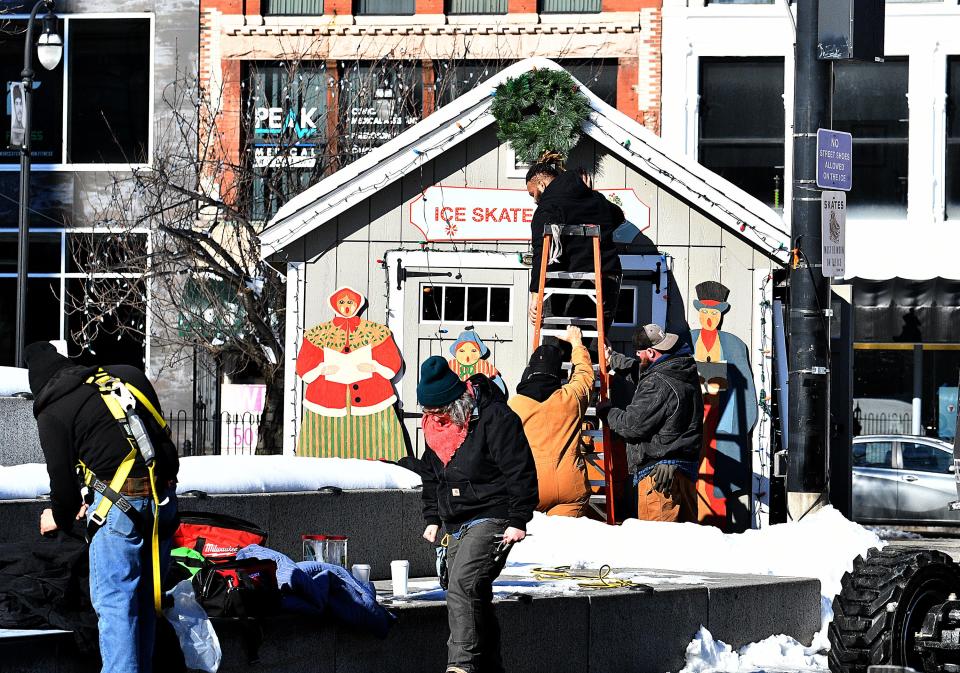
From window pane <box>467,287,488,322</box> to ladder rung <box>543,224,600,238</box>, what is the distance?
2.00m

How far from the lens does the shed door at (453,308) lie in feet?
54.1

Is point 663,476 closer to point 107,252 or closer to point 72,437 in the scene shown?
point 72,437

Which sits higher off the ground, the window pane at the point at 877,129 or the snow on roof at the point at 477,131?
the window pane at the point at 877,129

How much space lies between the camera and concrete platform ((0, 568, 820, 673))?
7.71 metres

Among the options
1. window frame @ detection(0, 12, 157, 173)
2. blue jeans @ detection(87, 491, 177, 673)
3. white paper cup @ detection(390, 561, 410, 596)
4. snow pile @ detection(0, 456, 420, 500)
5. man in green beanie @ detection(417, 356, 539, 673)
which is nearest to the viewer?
blue jeans @ detection(87, 491, 177, 673)

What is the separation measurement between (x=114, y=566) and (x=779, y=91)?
22309 mm

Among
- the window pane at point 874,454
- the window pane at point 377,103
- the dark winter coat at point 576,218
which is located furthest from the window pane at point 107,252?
the window pane at point 874,454

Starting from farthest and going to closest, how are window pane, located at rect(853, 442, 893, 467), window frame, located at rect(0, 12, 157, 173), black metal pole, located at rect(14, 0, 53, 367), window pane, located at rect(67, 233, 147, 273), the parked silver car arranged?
window frame, located at rect(0, 12, 157, 173) < window pane, located at rect(67, 233, 147, 273) < window pane, located at rect(853, 442, 893, 467) < the parked silver car < black metal pole, located at rect(14, 0, 53, 367)

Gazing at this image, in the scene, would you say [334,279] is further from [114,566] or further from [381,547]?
[114,566]

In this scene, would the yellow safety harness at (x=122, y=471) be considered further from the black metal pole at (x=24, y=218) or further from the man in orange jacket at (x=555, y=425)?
the black metal pole at (x=24, y=218)

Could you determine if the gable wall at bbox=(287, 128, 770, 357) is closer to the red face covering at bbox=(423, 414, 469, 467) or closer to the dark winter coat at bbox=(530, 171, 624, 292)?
the dark winter coat at bbox=(530, 171, 624, 292)

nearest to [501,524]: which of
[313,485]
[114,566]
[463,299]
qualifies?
[114,566]

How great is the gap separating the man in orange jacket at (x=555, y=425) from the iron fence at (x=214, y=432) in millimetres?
12282

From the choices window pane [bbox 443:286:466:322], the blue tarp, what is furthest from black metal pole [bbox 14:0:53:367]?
the blue tarp
